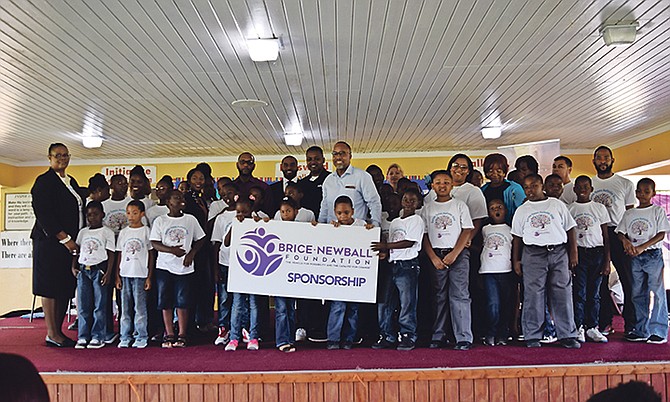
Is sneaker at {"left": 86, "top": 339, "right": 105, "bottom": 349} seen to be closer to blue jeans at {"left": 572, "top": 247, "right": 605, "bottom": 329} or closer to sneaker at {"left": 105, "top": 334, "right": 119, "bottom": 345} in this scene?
sneaker at {"left": 105, "top": 334, "right": 119, "bottom": 345}

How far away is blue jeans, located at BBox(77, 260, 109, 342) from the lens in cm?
479

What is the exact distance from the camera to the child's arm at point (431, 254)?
4488 mm

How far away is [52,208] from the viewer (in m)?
4.74

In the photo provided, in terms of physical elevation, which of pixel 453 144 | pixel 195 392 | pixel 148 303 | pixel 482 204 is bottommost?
pixel 195 392

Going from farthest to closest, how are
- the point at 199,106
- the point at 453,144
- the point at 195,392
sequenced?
the point at 453,144 < the point at 199,106 < the point at 195,392

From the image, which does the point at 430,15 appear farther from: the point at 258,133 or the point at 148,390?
the point at 258,133

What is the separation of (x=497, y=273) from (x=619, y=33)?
84.6 inches

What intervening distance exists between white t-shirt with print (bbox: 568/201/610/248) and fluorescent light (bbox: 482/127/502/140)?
4.63 meters

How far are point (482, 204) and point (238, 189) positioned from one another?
2099 millimetres

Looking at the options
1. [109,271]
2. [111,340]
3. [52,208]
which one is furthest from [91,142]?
[111,340]

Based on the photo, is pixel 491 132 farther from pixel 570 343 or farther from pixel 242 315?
pixel 242 315

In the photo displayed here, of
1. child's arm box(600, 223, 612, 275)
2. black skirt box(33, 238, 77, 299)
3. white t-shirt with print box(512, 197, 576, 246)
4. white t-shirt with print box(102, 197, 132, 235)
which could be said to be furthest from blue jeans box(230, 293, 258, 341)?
child's arm box(600, 223, 612, 275)

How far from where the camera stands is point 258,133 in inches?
370

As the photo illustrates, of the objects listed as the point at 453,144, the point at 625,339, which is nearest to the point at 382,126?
the point at 453,144
